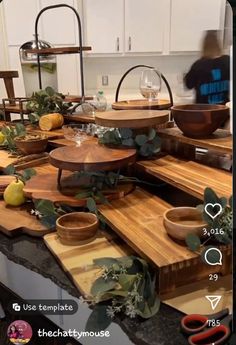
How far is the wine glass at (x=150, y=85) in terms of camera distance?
96 cm

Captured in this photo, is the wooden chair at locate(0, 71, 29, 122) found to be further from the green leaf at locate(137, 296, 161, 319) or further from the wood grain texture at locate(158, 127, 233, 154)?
the green leaf at locate(137, 296, 161, 319)

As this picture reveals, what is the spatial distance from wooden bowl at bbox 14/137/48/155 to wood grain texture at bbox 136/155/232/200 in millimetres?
319

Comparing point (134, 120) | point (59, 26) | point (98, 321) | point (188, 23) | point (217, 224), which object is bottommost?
point (98, 321)

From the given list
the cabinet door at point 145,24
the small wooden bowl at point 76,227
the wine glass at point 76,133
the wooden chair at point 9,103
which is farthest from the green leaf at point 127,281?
the wooden chair at point 9,103

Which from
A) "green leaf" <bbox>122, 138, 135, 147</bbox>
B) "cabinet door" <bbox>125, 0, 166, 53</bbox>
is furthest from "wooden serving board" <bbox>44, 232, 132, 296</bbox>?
"cabinet door" <bbox>125, 0, 166, 53</bbox>

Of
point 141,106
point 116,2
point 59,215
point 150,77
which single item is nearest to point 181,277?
point 59,215

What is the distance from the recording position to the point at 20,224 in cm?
63

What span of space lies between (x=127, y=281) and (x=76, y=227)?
16 centimetres

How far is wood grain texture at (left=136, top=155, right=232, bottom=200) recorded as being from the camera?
0.55 meters

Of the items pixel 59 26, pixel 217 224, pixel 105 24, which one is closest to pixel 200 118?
pixel 217 224

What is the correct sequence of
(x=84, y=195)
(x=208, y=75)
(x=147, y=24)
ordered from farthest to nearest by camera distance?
(x=147, y=24)
(x=208, y=75)
(x=84, y=195)

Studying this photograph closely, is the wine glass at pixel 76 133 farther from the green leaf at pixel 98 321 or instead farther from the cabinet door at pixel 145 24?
the green leaf at pixel 98 321

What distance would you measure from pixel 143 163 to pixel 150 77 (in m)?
0.37

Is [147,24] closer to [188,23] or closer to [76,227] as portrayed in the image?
[188,23]
